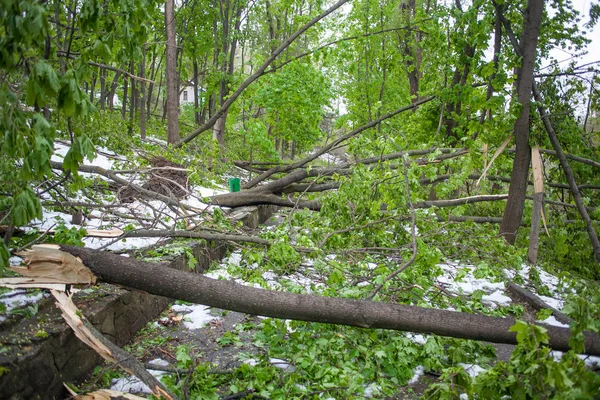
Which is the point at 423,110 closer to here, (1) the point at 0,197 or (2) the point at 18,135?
(1) the point at 0,197

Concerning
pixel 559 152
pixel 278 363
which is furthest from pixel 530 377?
pixel 559 152

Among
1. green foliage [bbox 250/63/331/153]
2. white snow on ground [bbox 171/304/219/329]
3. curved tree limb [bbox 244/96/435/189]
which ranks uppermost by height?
green foliage [bbox 250/63/331/153]

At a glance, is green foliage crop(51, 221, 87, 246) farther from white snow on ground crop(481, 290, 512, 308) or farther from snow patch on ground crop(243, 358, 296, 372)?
white snow on ground crop(481, 290, 512, 308)

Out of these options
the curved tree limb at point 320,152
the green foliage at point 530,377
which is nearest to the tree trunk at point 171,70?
the curved tree limb at point 320,152

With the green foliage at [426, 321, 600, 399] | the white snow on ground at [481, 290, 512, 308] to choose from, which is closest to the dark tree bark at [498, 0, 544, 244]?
the white snow on ground at [481, 290, 512, 308]

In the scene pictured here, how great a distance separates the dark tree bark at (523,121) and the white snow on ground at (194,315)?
342 cm

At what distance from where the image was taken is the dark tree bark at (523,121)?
5.16 metres

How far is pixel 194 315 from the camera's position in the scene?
426cm

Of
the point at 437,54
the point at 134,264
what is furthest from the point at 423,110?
the point at 134,264

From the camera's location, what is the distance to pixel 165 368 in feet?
10.0

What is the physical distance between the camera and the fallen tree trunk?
10.2 feet

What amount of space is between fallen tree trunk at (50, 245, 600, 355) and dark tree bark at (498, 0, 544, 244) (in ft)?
7.80

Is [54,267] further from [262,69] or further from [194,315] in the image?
[262,69]

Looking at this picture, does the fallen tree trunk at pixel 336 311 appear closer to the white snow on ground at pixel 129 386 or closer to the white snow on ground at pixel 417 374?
the white snow on ground at pixel 417 374
